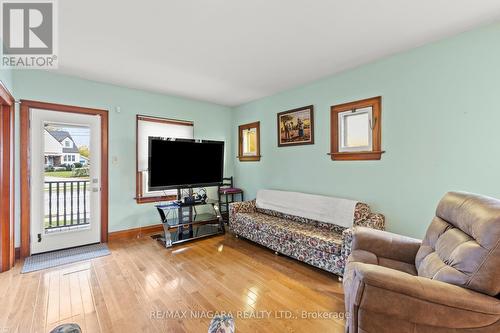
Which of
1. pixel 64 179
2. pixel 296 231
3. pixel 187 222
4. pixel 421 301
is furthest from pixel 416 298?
pixel 64 179

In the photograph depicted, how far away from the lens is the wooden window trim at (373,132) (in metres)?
2.77

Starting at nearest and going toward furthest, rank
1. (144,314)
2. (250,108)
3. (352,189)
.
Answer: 1. (144,314)
2. (352,189)
3. (250,108)

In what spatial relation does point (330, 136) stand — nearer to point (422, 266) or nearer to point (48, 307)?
point (422, 266)

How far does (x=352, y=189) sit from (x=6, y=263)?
418cm

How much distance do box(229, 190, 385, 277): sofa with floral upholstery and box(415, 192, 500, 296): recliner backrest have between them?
2.56 feet

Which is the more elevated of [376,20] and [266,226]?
[376,20]

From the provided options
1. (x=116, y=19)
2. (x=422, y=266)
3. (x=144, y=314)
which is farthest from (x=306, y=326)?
(x=116, y=19)

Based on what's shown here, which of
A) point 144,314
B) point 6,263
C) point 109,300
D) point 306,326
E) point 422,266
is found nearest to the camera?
point 422,266

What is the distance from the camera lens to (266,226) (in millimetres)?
3238

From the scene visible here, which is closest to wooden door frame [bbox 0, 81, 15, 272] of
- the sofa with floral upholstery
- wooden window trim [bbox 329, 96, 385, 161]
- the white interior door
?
the white interior door

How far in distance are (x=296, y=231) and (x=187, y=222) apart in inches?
72.2

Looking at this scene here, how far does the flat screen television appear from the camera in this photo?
11.4 feet

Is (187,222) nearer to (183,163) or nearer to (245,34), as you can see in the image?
(183,163)

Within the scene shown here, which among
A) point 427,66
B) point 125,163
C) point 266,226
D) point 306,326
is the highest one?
point 427,66
